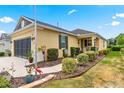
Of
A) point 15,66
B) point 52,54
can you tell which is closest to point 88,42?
point 52,54

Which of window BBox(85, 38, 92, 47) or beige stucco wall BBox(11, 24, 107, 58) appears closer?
beige stucco wall BBox(11, 24, 107, 58)

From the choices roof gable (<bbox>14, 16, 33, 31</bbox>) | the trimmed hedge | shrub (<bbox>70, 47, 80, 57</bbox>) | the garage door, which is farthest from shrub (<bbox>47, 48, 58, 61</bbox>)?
the trimmed hedge

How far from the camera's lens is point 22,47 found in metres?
11.7

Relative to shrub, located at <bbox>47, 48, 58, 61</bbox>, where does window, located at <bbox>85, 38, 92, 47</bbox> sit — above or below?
above

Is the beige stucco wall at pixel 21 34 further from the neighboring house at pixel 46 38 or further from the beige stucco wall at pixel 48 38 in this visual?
the beige stucco wall at pixel 48 38

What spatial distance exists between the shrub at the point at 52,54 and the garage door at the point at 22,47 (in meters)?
1.27

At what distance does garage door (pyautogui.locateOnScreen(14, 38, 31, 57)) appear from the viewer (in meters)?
10.9

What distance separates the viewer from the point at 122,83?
271 inches

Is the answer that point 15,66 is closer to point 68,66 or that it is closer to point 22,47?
point 22,47

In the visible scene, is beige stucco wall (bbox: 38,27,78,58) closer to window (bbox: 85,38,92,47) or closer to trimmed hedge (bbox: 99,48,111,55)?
window (bbox: 85,38,92,47)

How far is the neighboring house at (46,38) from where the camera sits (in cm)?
1058

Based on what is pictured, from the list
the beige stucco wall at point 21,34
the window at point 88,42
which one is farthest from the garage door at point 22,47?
the window at point 88,42

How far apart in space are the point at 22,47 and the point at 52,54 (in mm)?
2049
